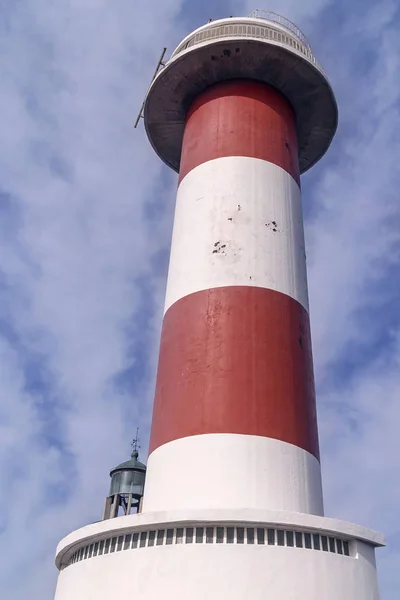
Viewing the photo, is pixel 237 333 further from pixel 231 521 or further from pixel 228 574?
pixel 228 574

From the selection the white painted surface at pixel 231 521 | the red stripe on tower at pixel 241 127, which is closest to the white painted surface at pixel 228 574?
the white painted surface at pixel 231 521

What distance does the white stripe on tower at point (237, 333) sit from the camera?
7.52m

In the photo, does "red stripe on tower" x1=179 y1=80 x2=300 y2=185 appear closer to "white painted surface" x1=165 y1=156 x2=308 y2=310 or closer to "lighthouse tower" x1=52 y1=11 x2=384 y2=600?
"lighthouse tower" x1=52 y1=11 x2=384 y2=600

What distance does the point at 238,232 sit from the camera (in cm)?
923

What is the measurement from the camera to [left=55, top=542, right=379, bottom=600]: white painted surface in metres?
6.27

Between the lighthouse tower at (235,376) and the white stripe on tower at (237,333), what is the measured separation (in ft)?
0.07

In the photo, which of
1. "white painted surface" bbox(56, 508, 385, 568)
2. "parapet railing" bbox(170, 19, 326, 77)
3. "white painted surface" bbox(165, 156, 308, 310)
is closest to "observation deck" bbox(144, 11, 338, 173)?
"parapet railing" bbox(170, 19, 326, 77)

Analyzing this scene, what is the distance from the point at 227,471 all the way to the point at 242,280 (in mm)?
2882

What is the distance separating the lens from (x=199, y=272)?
9.12 meters

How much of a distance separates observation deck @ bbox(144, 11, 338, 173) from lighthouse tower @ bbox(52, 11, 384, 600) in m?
0.03

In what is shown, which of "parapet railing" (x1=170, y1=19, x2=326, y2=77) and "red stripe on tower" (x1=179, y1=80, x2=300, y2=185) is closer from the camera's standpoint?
"red stripe on tower" (x1=179, y1=80, x2=300, y2=185)

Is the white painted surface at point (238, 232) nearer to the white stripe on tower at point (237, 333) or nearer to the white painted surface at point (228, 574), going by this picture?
the white stripe on tower at point (237, 333)

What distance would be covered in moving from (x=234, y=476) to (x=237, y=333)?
205 centimetres

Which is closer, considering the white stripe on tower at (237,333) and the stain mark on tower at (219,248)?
the white stripe on tower at (237,333)
